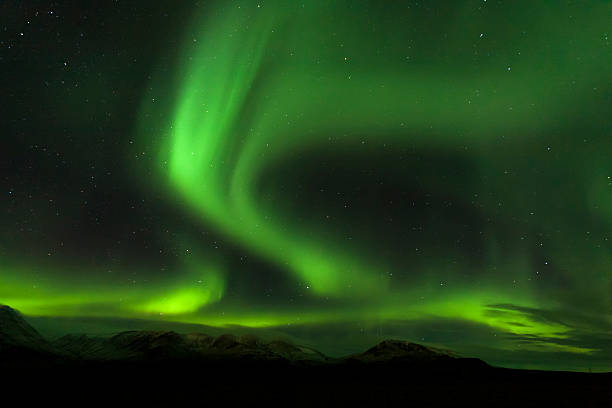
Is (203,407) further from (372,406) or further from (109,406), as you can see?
(372,406)

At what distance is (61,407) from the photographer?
37.5 m

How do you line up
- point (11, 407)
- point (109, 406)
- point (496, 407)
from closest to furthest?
point (11, 407) < point (109, 406) < point (496, 407)

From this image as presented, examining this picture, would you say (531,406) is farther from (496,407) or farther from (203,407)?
(203,407)

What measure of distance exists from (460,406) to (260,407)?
19.3 metres

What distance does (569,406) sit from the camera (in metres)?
43.4

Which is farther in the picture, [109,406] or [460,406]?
[460,406]

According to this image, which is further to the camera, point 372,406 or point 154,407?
point 372,406

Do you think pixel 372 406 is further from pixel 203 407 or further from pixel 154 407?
pixel 154 407

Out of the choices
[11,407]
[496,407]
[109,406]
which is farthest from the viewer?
[496,407]

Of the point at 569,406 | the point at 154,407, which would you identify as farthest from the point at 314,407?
the point at 569,406

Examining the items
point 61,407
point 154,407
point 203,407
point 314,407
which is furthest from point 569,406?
point 61,407

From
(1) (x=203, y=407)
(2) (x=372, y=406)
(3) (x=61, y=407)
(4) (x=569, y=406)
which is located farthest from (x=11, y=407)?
(4) (x=569, y=406)

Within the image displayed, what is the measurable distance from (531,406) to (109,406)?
127 feet

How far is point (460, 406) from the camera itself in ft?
143
